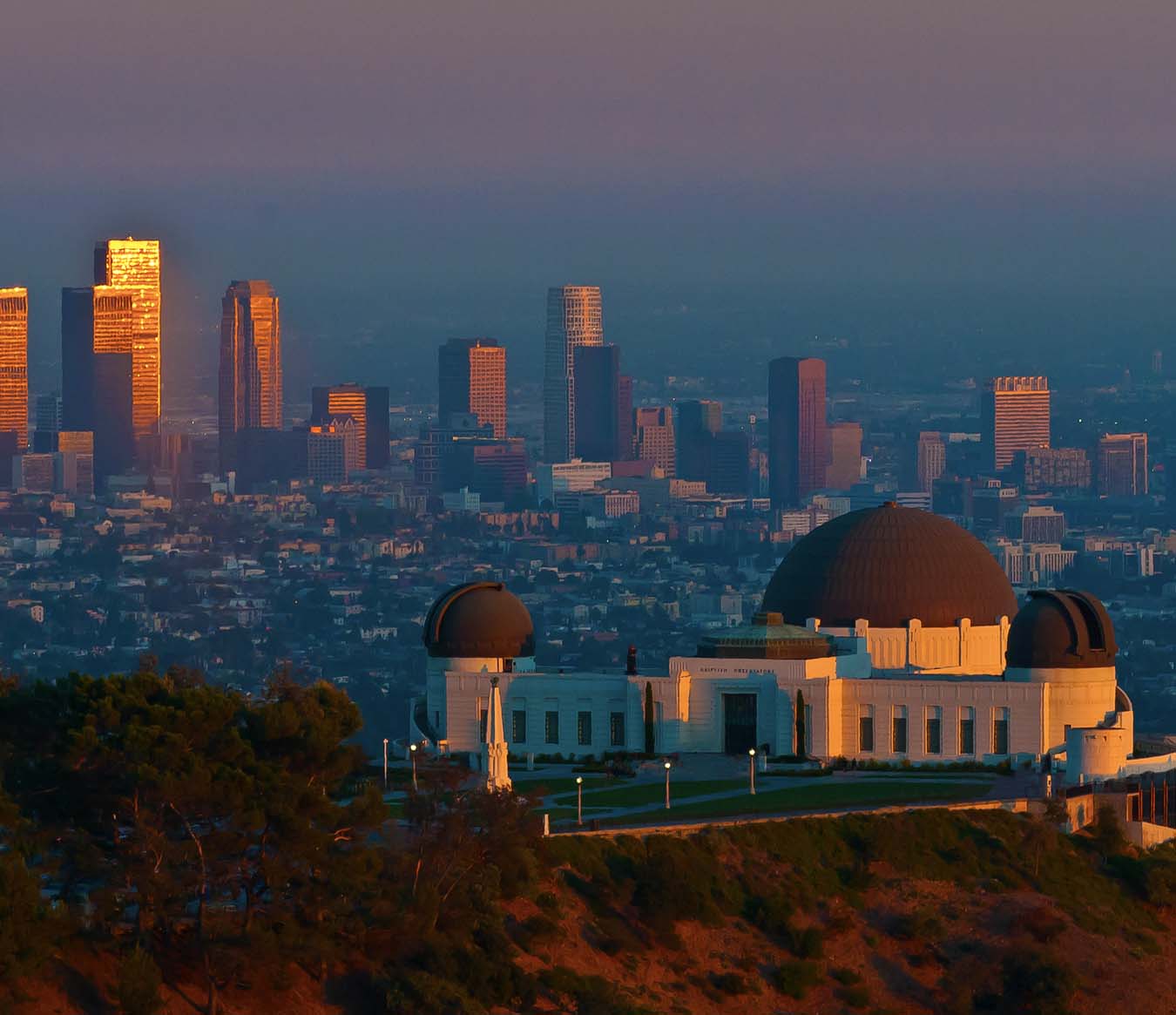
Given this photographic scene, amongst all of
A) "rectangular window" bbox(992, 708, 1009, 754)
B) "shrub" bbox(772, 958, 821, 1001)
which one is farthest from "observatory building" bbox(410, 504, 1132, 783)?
"shrub" bbox(772, 958, 821, 1001)

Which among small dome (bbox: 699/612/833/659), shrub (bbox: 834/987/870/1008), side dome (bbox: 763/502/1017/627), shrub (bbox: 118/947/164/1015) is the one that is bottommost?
shrub (bbox: 834/987/870/1008)

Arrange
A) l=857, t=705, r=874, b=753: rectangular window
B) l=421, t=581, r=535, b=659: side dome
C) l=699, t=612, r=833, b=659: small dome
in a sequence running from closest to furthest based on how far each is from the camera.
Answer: l=857, t=705, r=874, b=753: rectangular window
l=699, t=612, r=833, b=659: small dome
l=421, t=581, r=535, b=659: side dome

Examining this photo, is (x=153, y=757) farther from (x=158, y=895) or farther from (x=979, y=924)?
(x=979, y=924)

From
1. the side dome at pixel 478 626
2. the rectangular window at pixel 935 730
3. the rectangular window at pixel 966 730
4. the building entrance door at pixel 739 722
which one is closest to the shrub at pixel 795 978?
the rectangular window at pixel 966 730

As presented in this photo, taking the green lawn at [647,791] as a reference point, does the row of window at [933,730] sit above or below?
above

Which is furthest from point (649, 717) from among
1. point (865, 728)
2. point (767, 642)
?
point (865, 728)

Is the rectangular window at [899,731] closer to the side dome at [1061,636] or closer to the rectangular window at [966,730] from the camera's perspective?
the rectangular window at [966,730]

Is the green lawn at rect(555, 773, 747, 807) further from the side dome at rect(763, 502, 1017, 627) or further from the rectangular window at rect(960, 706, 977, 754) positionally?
the side dome at rect(763, 502, 1017, 627)

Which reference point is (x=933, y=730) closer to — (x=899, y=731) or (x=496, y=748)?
(x=899, y=731)
